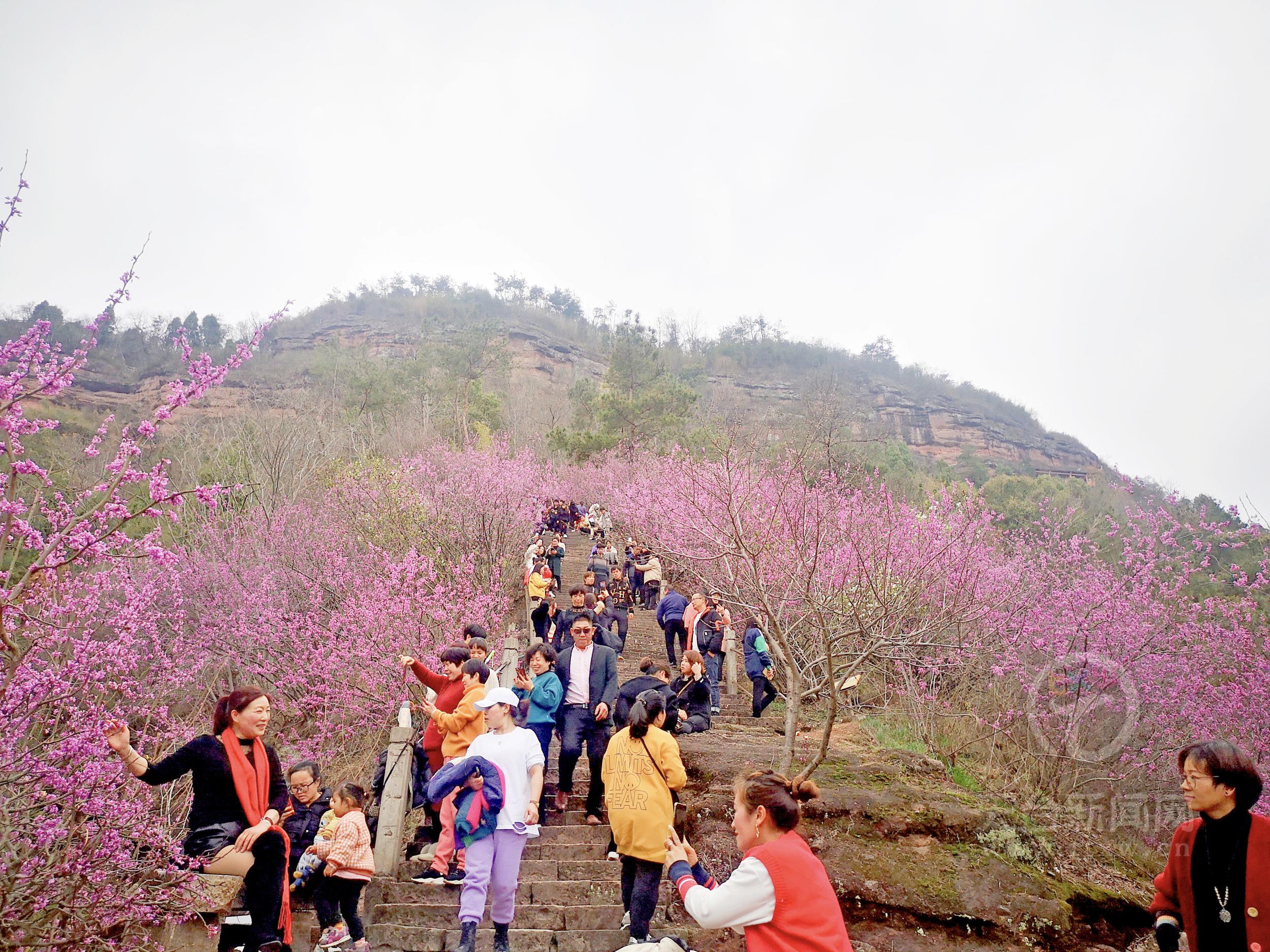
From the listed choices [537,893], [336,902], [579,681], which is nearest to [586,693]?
[579,681]

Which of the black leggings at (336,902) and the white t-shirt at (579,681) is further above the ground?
the white t-shirt at (579,681)

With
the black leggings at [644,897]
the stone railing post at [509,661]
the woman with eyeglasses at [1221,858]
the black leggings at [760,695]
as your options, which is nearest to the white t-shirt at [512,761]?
the black leggings at [644,897]

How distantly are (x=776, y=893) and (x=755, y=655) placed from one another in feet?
24.0

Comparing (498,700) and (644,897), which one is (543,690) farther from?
(644,897)

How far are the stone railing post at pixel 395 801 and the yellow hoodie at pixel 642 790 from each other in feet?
8.15

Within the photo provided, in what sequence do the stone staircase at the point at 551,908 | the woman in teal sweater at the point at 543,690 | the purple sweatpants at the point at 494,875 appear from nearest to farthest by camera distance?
the purple sweatpants at the point at 494,875, the stone staircase at the point at 551,908, the woman in teal sweater at the point at 543,690

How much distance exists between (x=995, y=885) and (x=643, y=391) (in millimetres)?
27791

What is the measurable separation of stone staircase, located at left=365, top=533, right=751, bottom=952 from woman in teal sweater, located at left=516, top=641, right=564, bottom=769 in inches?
31.0

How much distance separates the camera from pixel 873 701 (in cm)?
1185

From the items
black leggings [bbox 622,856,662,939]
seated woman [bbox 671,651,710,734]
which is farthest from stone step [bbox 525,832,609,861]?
black leggings [bbox 622,856,662,939]

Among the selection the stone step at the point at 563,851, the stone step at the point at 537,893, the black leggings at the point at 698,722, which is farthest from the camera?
the black leggings at the point at 698,722

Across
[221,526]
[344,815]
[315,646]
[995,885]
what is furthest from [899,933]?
[221,526]

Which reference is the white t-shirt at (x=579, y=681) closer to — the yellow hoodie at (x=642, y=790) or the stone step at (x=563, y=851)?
the stone step at (x=563, y=851)

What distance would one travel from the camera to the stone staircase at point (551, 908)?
4656 millimetres
